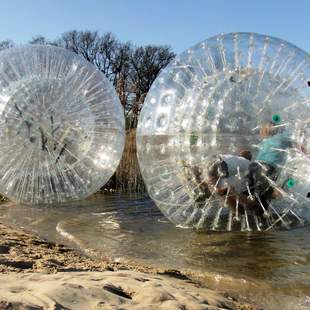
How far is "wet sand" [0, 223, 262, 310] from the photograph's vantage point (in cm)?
317

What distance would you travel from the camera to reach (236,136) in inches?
215

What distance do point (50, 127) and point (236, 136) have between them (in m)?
3.60

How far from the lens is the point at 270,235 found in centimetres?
629

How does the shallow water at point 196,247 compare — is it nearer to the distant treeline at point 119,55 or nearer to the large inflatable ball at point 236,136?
the large inflatable ball at point 236,136

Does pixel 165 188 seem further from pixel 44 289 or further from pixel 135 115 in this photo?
pixel 135 115

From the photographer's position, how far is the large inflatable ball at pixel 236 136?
214 inches

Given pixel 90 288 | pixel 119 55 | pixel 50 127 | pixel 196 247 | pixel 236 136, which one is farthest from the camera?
pixel 119 55

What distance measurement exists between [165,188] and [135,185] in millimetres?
5965

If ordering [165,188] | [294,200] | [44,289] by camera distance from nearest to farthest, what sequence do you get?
[44,289] < [294,200] < [165,188]

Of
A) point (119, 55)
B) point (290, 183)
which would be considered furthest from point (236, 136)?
point (119, 55)

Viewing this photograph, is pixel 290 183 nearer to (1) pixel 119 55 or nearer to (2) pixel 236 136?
(2) pixel 236 136

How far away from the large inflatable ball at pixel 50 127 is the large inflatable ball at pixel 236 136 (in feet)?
7.91

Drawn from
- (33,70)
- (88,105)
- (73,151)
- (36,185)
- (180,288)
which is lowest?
(180,288)

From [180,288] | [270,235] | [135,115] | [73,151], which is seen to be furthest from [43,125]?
[135,115]
